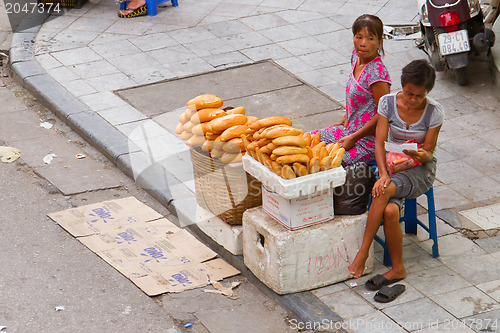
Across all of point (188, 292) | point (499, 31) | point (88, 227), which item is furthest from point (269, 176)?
point (499, 31)

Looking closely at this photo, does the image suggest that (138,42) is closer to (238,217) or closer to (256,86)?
(256,86)

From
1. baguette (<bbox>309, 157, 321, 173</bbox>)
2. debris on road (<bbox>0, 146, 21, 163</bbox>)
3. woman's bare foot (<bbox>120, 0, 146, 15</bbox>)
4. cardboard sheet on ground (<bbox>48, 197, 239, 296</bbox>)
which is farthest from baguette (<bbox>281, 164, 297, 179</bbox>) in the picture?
woman's bare foot (<bbox>120, 0, 146, 15</bbox>)

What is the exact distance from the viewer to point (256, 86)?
8219 mm

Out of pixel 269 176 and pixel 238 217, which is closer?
pixel 269 176

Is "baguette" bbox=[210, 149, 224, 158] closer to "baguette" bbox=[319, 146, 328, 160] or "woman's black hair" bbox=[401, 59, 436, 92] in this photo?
"baguette" bbox=[319, 146, 328, 160]

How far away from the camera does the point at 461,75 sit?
7.99 metres

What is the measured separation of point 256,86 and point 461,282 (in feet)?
12.6

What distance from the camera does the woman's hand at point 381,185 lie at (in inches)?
194

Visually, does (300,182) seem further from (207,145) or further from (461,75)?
(461,75)

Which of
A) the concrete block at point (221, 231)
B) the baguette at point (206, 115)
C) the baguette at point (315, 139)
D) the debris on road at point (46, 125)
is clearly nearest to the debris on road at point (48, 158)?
the debris on road at point (46, 125)

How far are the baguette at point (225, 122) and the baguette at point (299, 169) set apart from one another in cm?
72

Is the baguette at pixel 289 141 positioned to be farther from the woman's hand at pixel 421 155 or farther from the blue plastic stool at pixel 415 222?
the blue plastic stool at pixel 415 222

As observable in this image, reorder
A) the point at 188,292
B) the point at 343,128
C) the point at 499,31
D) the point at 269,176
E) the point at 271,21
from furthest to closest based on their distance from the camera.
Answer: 1. the point at 271,21
2. the point at 499,31
3. the point at 343,128
4. the point at 188,292
5. the point at 269,176

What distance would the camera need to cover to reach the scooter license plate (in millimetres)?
7727
